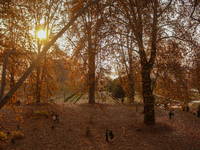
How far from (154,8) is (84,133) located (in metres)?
9.98

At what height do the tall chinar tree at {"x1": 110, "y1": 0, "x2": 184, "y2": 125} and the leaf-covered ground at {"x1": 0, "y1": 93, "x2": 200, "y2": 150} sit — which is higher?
the tall chinar tree at {"x1": 110, "y1": 0, "x2": 184, "y2": 125}

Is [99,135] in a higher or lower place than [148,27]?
lower

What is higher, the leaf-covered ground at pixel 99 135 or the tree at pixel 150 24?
the tree at pixel 150 24

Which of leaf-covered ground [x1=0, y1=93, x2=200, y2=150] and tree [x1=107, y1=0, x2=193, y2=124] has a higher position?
tree [x1=107, y1=0, x2=193, y2=124]

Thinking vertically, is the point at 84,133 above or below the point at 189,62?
below

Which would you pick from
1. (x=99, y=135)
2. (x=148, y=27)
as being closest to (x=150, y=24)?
(x=148, y=27)

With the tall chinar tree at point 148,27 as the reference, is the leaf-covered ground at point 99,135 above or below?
below

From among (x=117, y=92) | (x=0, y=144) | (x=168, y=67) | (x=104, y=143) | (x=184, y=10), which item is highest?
(x=184, y=10)

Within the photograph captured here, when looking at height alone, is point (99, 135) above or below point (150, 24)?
below

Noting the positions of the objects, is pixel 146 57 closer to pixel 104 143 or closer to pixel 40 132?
pixel 104 143

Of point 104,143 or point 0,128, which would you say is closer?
point 104,143

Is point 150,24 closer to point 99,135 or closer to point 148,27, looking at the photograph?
point 148,27

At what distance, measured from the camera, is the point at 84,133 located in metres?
10.5

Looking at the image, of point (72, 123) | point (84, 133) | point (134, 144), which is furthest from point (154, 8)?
point (72, 123)
